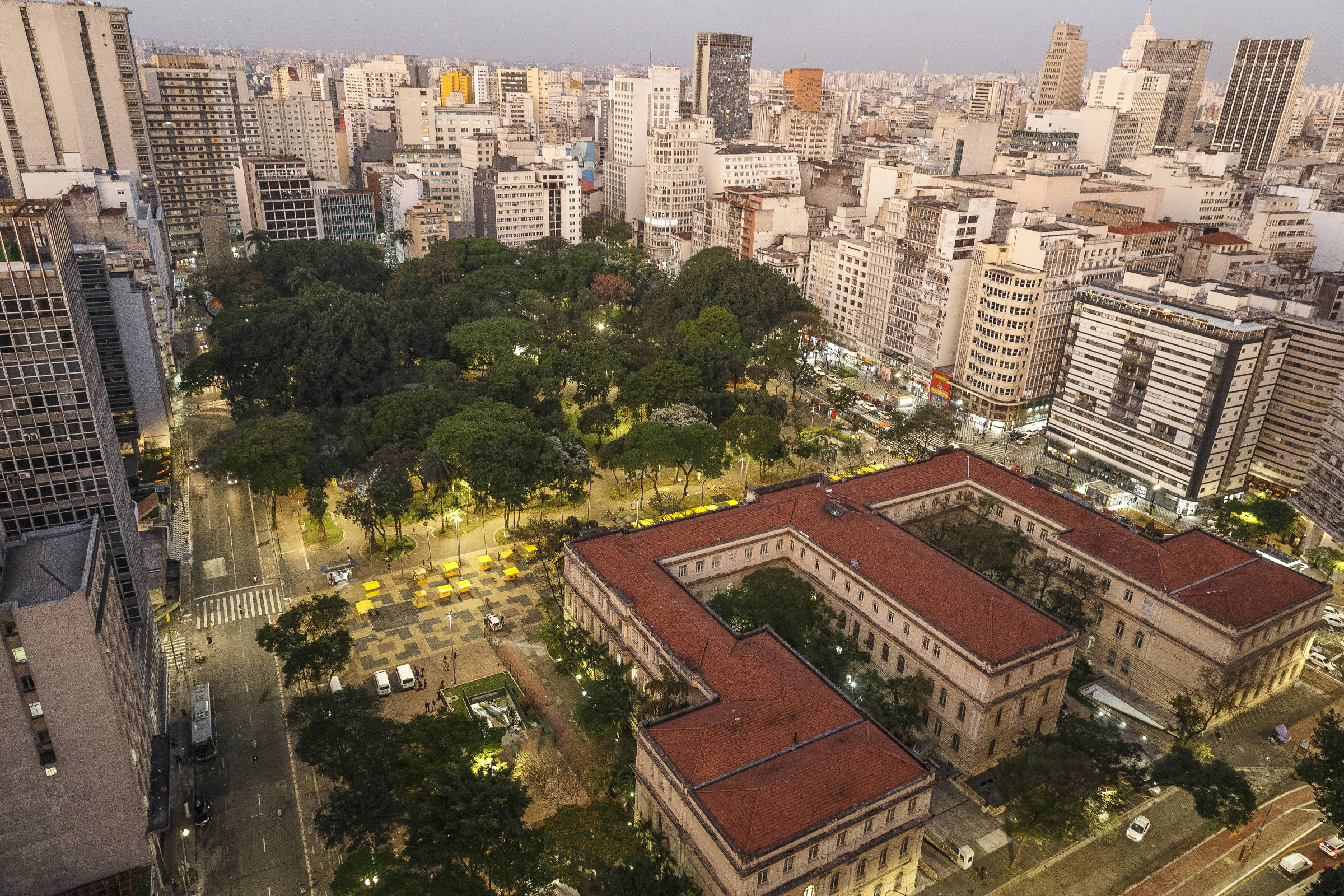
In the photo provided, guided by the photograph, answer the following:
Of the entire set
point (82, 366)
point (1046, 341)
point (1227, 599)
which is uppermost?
point (82, 366)

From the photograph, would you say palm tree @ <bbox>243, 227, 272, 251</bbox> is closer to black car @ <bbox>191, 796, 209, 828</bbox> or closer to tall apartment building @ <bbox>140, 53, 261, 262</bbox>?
tall apartment building @ <bbox>140, 53, 261, 262</bbox>

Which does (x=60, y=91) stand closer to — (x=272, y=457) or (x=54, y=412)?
(x=272, y=457)

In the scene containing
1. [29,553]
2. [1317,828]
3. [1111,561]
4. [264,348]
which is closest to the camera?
[29,553]

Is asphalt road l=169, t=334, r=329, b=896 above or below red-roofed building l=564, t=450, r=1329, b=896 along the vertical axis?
below

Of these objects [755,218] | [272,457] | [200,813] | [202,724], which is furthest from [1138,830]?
[755,218]

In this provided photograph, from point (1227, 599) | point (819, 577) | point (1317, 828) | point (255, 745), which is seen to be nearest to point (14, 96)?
point (255, 745)

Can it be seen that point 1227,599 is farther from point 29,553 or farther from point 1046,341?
point 29,553

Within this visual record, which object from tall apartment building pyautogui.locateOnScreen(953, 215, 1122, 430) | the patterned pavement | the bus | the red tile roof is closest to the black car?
the bus

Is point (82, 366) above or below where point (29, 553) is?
above
